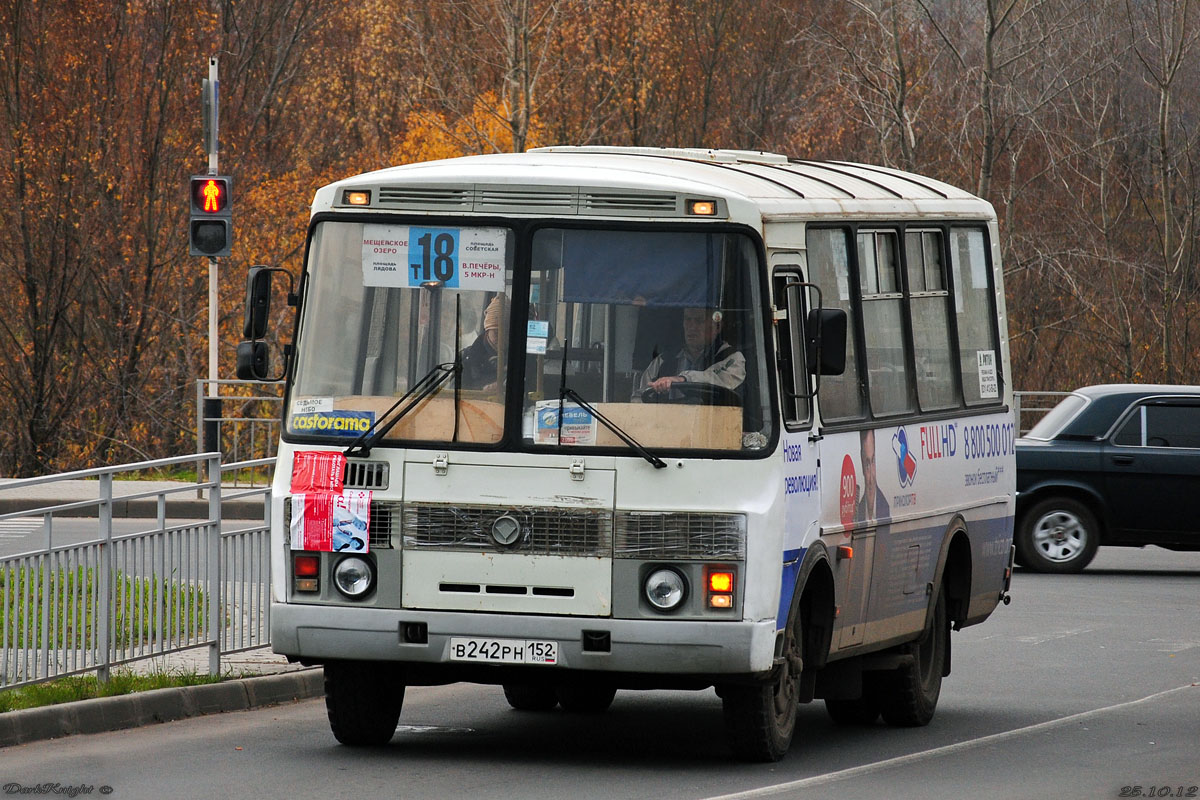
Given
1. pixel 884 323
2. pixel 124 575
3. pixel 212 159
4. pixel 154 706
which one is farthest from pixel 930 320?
pixel 212 159

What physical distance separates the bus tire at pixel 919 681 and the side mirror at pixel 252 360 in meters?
3.93

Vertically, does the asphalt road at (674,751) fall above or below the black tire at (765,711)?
below

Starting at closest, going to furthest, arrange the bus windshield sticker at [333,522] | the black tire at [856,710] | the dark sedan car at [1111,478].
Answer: the bus windshield sticker at [333,522]
the black tire at [856,710]
the dark sedan car at [1111,478]

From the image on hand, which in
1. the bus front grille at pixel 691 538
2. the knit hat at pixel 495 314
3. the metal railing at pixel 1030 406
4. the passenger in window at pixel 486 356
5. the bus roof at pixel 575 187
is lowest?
the bus front grille at pixel 691 538

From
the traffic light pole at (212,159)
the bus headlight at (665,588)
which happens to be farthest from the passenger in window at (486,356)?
the traffic light pole at (212,159)

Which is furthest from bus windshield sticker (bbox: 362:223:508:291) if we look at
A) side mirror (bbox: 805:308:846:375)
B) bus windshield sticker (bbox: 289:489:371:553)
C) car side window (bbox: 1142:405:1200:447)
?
car side window (bbox: 1142:405:1200:447)

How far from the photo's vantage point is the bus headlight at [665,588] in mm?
8727

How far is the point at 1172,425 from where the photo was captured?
64.8ft

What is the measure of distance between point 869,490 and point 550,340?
2.22 metres

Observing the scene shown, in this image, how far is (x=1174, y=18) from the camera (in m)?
33.6

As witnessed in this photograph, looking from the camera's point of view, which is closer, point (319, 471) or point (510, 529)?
point (510, 529)

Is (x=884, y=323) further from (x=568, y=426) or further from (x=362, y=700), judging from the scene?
(x=362, y=700)

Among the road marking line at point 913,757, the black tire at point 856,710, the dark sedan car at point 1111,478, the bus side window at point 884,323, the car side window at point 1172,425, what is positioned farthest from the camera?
the car side window at point 1172,425

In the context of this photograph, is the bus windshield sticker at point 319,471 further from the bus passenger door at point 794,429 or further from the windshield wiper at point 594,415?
the bus passenger door at point 794,429
